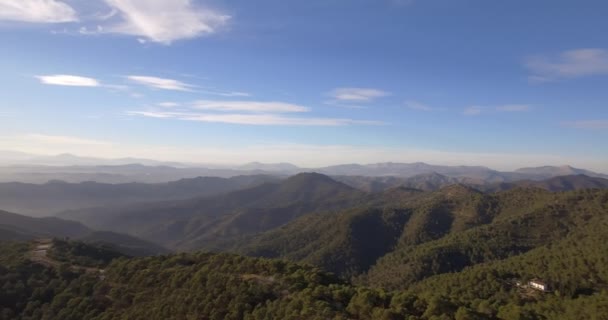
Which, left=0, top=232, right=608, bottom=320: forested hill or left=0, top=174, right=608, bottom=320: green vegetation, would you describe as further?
left=0, top=174, right=608, bottom=320: green vegetation

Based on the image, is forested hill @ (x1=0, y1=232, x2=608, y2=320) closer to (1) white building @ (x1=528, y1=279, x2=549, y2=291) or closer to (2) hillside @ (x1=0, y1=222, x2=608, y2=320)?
(2) hillside @ (x1=0, y1=222, x2=608, y2=320)

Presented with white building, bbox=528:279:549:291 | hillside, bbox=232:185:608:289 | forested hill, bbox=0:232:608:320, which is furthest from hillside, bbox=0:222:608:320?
hillside, bbox=232:185:608:289

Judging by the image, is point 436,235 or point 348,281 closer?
point 348,281

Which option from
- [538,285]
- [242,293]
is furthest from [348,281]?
[538,285]

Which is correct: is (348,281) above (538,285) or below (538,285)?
above

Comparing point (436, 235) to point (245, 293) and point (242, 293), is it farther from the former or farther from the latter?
point (242, 293)

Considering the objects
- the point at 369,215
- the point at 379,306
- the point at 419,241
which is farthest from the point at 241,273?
the point at 369,215

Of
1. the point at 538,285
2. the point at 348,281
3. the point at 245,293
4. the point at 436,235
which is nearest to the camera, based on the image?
the point at 245,293

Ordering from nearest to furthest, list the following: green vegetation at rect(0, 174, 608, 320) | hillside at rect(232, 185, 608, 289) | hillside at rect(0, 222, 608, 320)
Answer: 1. hillside at rect(0, 222, 608, 320)
2. green vegetation at rect(0, 174, 608, 320)
3. hillside at rect(232, 185, 608, 289)

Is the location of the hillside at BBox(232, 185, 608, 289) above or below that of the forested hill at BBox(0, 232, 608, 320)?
below

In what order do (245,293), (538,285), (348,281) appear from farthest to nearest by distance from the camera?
1. (538,285)
2. (348,281)
3. (245,293)

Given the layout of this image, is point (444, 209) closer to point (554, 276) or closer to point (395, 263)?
point (395, 263)

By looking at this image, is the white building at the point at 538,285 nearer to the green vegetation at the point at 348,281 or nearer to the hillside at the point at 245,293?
the green vegetation at the point at 348,281
